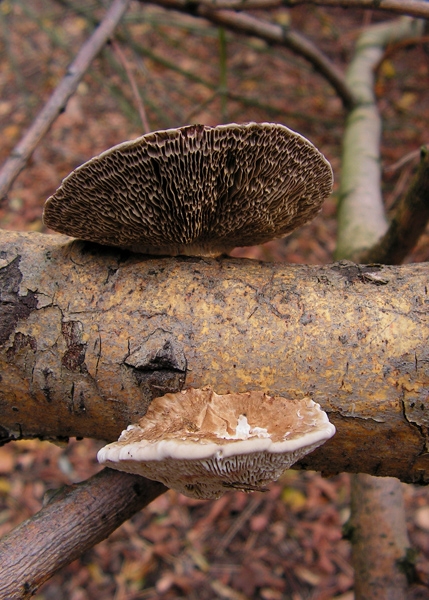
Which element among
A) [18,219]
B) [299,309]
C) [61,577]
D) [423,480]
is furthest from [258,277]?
[18,219]

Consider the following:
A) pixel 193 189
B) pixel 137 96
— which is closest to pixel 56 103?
pixel 137 96

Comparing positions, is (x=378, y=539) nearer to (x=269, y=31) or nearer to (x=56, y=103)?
(x=56, y=103)

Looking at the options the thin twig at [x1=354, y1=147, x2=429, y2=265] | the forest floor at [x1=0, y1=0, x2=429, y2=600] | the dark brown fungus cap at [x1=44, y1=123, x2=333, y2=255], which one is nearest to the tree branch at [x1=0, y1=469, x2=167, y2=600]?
the dark brown fungus cap at [x1=44, y1=123, x2=333, y2=255]

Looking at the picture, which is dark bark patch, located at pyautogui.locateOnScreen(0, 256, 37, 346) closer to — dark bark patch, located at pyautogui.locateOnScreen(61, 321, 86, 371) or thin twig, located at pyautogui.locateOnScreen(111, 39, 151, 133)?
dark bark patch, located at pyautogui.locateOnScreen(61, 321, 86, 371)

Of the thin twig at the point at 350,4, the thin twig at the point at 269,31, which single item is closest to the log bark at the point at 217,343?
the thin twig at the point at 350,4

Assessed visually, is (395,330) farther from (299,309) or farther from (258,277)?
(258,277)

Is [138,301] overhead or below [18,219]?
below

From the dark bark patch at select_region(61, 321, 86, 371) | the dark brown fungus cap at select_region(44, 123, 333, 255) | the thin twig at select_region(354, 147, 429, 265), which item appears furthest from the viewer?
the thin twig at select_region(354, 147, 429, 265)
